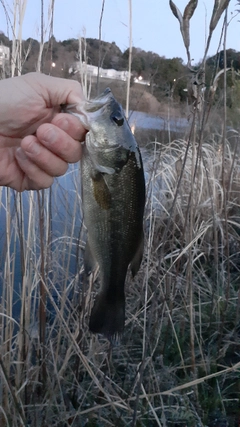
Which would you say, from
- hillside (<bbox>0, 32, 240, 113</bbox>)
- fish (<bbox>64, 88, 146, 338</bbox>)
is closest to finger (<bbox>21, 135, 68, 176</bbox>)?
fish (<bbox>64, 88, 146, 338</bbox>)

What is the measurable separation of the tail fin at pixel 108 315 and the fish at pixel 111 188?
0.07m

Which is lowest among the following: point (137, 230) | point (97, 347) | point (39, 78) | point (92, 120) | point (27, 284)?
point (97, 347)

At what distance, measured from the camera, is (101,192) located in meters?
1.31

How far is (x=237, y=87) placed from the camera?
26.8 feet

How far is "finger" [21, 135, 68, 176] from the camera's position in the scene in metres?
1.38

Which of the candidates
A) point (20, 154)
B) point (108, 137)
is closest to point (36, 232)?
point (20, 154)

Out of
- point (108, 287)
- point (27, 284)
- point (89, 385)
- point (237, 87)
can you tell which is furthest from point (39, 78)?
point (237, 87)

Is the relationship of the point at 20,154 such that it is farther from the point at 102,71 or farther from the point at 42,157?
the point at 102,71

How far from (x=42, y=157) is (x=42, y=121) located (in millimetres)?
181

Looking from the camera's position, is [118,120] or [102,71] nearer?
[118,120]

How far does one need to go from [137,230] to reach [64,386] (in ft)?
3.72

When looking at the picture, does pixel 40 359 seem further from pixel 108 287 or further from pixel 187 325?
pixel 187 325

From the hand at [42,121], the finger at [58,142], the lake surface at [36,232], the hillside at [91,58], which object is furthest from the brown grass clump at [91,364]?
the hillside at [91,58]

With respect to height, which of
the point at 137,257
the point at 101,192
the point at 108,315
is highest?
the point at 101,192
